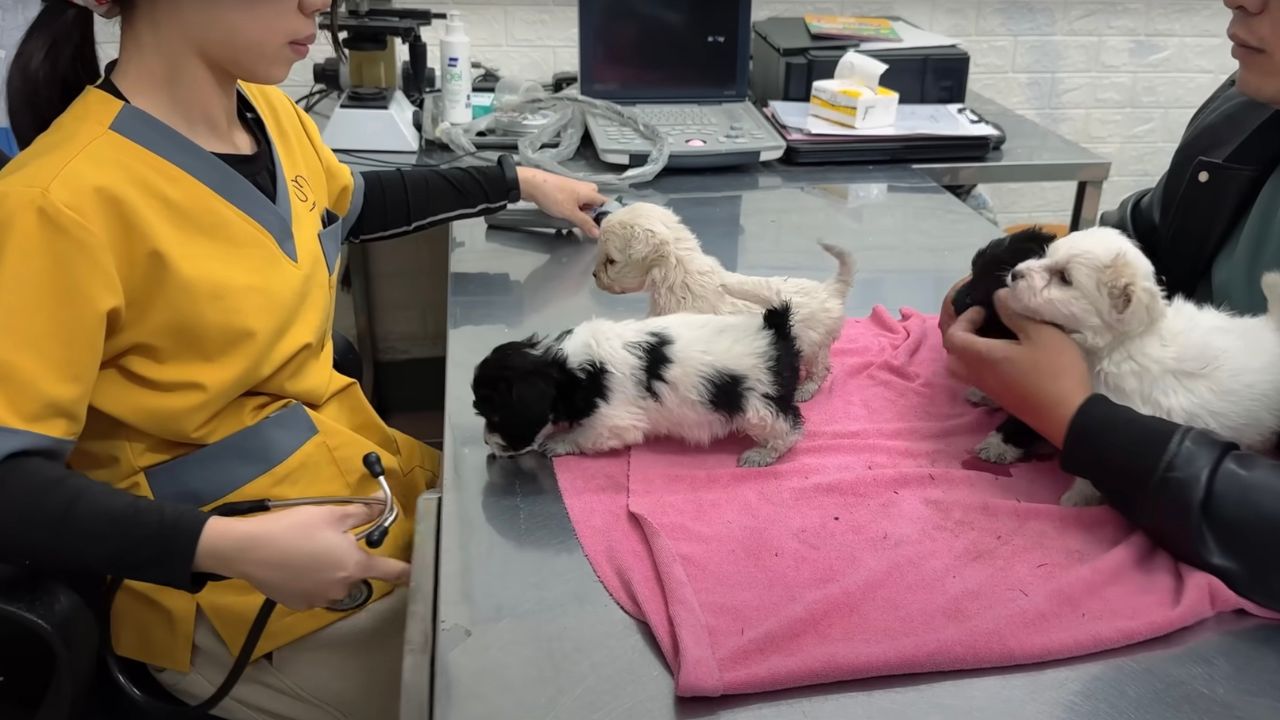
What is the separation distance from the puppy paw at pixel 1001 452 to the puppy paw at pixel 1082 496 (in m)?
0.09

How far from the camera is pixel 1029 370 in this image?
1.09 metres

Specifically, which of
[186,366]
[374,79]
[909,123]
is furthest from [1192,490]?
[374,79]

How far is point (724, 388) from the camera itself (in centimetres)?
111

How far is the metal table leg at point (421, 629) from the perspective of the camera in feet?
2.76

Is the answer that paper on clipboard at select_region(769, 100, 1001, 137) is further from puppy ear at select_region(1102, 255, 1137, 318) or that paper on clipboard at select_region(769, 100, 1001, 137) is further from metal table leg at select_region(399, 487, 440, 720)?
metal table leg at select_region(399, 487, 440, 720)

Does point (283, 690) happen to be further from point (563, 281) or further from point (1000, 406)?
point (1000, 406)

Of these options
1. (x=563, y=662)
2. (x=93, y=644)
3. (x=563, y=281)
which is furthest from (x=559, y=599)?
(x=563, y=281)

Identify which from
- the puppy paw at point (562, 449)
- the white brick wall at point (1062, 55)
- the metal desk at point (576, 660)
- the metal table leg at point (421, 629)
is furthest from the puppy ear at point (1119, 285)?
the white brick wall at point (1062, 55)

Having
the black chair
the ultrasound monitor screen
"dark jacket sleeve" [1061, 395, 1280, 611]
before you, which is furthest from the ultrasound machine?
the black chair

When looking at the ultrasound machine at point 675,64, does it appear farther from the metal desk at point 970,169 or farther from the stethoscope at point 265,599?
the stethoscope at point 265,599

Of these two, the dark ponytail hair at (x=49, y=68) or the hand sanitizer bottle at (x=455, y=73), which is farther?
the hand sanitizer bottle at (x=455, y=73)

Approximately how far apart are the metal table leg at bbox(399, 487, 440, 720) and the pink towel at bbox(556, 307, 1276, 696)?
0.50 feet

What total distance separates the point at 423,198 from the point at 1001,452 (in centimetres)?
92

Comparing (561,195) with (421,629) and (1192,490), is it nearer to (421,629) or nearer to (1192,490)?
(421,629)
